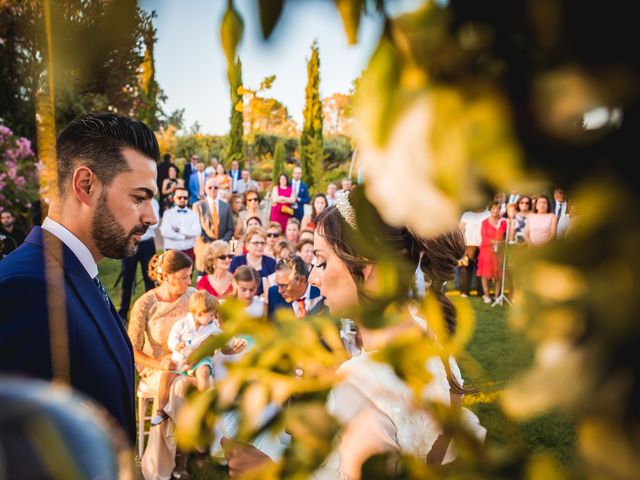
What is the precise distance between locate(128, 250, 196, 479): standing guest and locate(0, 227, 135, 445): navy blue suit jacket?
8.15 ft

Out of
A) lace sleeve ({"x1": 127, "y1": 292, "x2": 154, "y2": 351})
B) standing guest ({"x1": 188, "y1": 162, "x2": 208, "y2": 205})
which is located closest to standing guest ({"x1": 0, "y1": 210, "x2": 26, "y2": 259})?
standing guest ({"x1": 188, "y1": 162, "x2": 208, "y2": 205})

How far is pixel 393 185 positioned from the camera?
42 cm

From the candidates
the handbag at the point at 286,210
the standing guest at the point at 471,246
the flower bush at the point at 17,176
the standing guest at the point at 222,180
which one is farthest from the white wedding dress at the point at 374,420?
the flower bush at the point at 17,176

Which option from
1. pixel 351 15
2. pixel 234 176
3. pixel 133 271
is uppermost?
pixel 351 15

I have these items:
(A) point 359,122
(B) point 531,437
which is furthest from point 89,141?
(B) point 531,437

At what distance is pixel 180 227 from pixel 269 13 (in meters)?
8.68

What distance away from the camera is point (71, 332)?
179cm

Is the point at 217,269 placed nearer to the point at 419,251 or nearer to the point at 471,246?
the point at 419,251

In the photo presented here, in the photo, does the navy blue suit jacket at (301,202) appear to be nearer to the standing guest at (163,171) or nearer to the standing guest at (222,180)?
the standing guest at (222,180)

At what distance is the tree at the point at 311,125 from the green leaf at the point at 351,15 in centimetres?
2435

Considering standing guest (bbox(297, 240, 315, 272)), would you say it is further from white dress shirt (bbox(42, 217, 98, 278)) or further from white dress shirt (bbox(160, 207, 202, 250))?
white dress shirt (bbox(42, 217, 98, 278))

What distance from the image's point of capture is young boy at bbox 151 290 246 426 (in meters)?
4.46

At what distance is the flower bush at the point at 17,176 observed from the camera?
37.3ft

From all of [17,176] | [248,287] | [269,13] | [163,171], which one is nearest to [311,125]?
[163,171]
